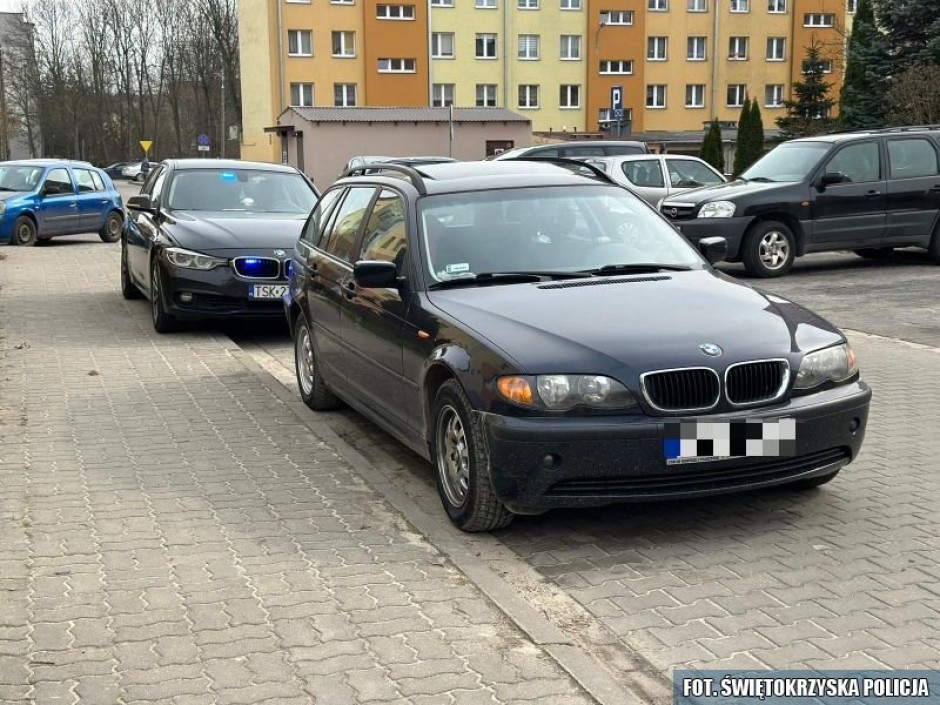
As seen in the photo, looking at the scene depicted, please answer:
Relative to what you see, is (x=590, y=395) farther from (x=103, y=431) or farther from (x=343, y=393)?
(x=103, y=431)

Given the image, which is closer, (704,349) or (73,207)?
(704,349)

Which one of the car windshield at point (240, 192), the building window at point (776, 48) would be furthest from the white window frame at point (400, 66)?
the car windshield at point (240, 192)

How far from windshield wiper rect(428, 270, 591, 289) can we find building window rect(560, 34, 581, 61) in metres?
67.1

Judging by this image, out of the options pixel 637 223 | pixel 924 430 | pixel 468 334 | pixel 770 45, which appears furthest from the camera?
pixel 770 45

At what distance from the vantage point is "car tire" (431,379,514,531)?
5176 millimetres

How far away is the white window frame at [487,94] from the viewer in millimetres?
69938

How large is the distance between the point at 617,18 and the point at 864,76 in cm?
4004

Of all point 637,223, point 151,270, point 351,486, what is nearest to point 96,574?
point 351,486

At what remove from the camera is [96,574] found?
497 cm

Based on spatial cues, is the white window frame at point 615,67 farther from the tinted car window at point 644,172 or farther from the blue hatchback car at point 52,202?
the tinted car window at point 644,172

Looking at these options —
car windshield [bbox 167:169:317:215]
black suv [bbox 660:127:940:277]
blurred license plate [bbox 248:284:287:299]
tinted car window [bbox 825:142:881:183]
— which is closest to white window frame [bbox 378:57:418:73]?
black suv [bbox 660:127:940:277]

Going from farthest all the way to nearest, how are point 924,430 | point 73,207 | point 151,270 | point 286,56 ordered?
1. point 286,56
2. point 73,207
3. point 151,270
4. point 924,430

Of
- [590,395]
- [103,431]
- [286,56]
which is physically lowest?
[103,431]

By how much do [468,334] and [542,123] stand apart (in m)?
66.6
